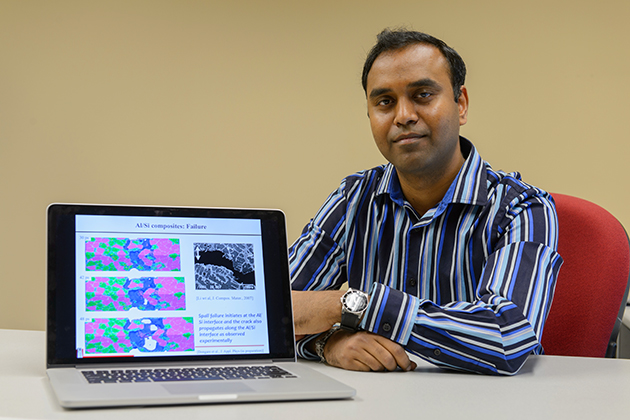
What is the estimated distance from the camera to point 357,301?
101cm

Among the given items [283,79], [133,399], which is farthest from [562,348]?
[283,79]

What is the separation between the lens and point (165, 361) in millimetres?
812

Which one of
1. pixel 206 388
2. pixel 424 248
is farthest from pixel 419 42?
pixel 206 388

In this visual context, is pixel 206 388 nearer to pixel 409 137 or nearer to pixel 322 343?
pixel 322 343

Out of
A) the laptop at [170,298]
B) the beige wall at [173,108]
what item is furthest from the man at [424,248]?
the beige wall at [173,108]

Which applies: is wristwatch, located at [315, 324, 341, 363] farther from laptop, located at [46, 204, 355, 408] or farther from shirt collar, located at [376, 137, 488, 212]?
shirt collar, located at [376, 137, 488, 212]

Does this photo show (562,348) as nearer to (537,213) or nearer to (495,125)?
(537,213)

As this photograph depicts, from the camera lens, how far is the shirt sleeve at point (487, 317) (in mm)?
942

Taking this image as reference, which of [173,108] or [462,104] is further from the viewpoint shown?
[173,108]

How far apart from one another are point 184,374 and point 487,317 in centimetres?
52

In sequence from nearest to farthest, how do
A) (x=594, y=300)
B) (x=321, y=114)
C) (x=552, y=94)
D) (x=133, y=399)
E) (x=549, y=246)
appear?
(x=133, y=399)
(x=549, y=246)
(x=594, y=300)
(x=552, y=94)
(x=321, y=114)

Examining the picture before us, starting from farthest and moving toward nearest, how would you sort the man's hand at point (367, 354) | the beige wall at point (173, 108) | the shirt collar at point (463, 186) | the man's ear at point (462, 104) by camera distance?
the beige wall at point (173, 108) < the man's ear at point (462, 104) < the shirt collar at point (463, 186) < the man's hand at point (367, 354)

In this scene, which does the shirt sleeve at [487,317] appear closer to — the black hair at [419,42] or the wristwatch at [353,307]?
the wristwatch at [353,307]

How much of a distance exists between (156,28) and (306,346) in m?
2.06
